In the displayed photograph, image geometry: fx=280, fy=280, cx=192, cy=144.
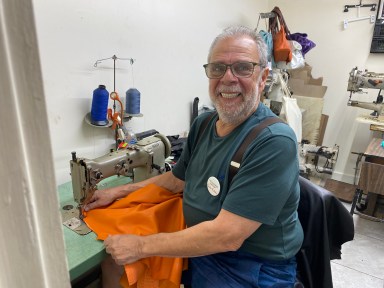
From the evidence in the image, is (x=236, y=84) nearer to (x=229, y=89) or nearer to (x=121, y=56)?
(x=229, y=89)

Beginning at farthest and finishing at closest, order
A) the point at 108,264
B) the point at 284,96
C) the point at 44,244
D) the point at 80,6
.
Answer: the point at 284,96
the point at 80,6
the point at 108,264
the point at 44,244

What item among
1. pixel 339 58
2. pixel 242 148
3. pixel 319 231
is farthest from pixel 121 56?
pixel 339 58

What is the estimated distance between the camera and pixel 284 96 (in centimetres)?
294

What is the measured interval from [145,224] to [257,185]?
46 centimetres

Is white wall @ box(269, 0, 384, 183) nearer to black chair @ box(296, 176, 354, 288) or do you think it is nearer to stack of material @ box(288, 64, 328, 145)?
stack of material @ box(288, 64, 328, 145)

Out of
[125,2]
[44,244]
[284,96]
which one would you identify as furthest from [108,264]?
[284,96]

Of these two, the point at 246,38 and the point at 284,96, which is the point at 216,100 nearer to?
the point at 246,38

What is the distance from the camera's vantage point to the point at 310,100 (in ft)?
11.0

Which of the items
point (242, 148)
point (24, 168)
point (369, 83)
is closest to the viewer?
point (24, 168)

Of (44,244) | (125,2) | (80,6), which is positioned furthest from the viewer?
(125,2)

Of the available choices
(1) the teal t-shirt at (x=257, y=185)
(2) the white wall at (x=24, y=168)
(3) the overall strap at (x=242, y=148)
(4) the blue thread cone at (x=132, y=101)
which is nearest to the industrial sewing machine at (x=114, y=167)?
(1) the teal t-shirt at (x=257, y=185)

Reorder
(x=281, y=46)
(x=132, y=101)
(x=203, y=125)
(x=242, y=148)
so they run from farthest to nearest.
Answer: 1. (x=281, y=46)
2. (x=132, y=101)
3. (x=203, y=125)
4. (x=242, y=148)

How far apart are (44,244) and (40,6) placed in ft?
4.20

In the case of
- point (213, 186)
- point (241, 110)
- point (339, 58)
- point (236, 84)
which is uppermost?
point (339, 58)
